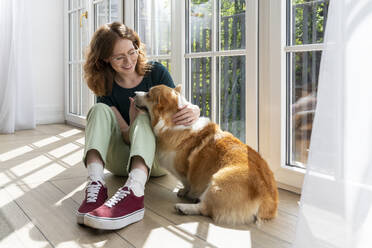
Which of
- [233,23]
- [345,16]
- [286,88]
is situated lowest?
[286,88]

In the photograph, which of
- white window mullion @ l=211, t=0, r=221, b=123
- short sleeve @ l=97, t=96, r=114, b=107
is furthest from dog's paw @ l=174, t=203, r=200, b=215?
white window mullion @ l=211, t=0, r=221, b=123

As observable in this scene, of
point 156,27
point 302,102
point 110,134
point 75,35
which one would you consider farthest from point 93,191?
point 75,35

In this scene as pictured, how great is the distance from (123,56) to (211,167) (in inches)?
29.2

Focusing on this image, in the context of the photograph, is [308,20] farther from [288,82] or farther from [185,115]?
[185,115]

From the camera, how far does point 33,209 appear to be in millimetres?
1662

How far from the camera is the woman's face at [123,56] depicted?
1.90 metres

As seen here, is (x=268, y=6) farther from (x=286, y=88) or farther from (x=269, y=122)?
(x=269, y=122)

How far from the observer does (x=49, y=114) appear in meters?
4.60

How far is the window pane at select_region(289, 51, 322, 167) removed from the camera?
71.9 inches

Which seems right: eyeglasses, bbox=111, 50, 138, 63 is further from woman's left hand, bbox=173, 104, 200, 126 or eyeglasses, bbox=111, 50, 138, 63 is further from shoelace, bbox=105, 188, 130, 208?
shoelace, bbox=105, 188, 130, 208

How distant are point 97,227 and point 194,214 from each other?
15.8 inches

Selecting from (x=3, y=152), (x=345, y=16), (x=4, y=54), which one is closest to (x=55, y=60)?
(x=4, y=54)

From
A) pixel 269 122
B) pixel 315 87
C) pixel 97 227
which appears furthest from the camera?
pixel 269 122

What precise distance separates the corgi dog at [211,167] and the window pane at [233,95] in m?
0.48
